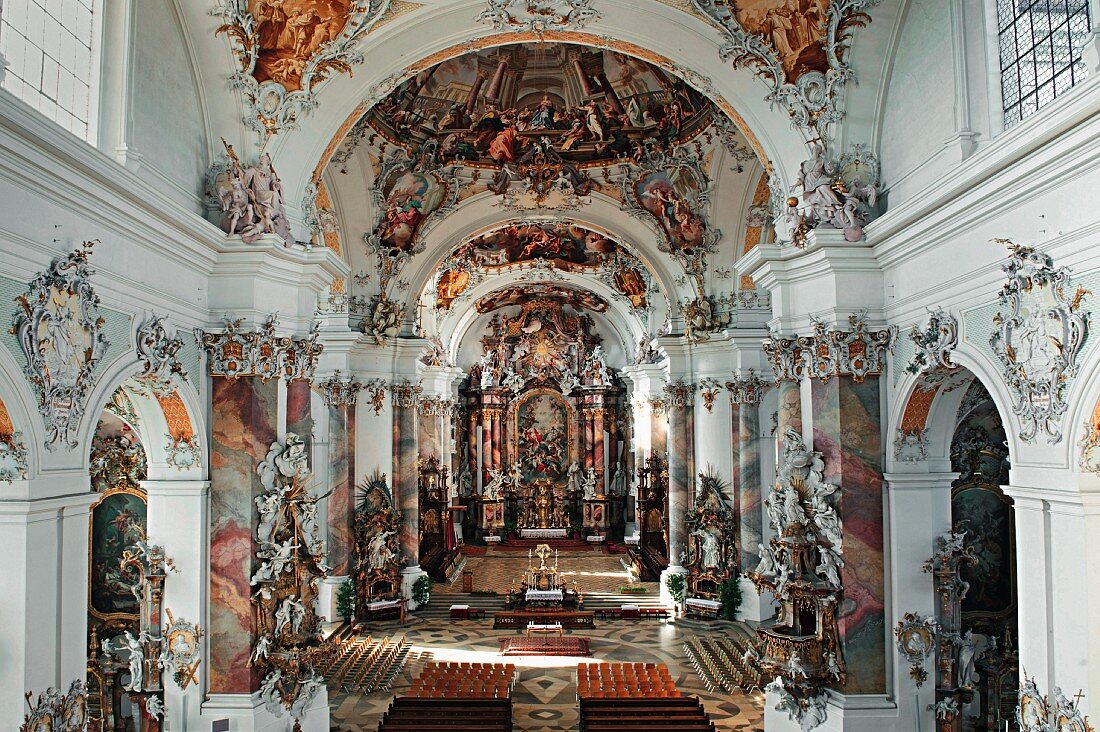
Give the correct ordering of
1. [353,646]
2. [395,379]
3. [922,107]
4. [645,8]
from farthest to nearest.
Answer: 1. [395,379]
2. [353,646]
3. [645,8]
4. [922,107]

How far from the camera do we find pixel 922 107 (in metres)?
10.1

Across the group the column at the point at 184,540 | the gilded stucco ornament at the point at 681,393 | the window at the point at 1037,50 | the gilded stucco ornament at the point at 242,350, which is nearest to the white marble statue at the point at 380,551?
the gilded stucco ornament at the point at 681,393

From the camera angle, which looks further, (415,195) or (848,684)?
(415,195)

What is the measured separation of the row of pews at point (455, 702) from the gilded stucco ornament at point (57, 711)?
4267 mm

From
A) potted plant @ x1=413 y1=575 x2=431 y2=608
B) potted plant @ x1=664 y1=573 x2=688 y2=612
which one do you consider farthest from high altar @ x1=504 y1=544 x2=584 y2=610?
potted plant @ x1=664 y1=573 x2=688 y2=612

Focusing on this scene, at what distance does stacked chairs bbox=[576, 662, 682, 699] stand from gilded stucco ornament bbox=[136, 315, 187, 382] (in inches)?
303

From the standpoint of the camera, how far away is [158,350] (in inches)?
376

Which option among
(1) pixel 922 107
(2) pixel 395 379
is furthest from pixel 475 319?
(1) pixel 922 107

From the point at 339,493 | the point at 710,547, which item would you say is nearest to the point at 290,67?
the point at 339,493

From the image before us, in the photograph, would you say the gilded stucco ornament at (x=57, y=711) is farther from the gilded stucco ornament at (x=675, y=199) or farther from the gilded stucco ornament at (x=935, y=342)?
the gilded stucco ornament at (x=675, y=199)

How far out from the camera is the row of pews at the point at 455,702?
11.4m

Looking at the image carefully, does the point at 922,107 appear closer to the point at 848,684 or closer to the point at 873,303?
the point at 873,303

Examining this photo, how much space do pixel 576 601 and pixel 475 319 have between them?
1804cm

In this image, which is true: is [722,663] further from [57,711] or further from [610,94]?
[57,711]
